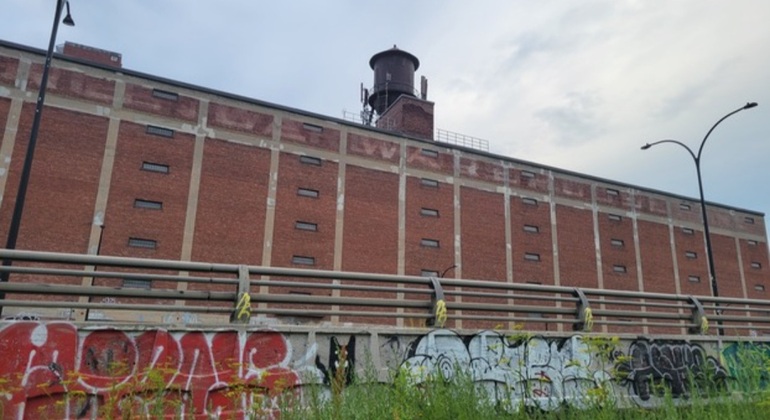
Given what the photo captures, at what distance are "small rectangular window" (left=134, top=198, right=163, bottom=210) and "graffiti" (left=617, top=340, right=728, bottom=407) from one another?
27.6m

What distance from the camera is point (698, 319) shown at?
31.3ft

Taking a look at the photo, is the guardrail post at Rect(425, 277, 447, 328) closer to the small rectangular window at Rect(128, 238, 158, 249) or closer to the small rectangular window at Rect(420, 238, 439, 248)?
the small rectangular window at Rect(128, 238, 158, 249)

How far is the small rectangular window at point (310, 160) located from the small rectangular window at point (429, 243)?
29.3 ft

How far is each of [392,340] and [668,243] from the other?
158ft

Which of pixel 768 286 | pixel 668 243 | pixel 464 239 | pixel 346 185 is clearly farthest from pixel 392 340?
pixel 768 286

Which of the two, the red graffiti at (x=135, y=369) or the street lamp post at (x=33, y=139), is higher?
the street lamp post at (x=33, y=139)

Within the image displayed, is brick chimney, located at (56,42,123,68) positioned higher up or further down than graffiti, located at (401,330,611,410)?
higher up

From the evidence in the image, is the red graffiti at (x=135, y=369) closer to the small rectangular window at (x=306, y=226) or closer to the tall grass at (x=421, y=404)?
the tall grass at (x=421, y=404)

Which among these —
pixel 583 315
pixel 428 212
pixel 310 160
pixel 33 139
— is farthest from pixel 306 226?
pixel 583 315

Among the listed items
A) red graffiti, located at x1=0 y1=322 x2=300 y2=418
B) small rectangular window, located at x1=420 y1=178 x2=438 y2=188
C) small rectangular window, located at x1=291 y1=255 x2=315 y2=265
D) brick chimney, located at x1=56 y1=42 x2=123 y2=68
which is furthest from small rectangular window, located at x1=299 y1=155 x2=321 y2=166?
red graffiti, located at x1=0 y1=322 x2=300 y2=418

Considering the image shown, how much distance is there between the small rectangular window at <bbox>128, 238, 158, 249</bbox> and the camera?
2912cm

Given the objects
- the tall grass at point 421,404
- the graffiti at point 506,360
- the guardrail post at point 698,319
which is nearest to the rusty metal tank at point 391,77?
the guardrail post at point 698,319

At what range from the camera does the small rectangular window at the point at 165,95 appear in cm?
3161

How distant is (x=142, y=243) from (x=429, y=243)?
1830 centimetres
